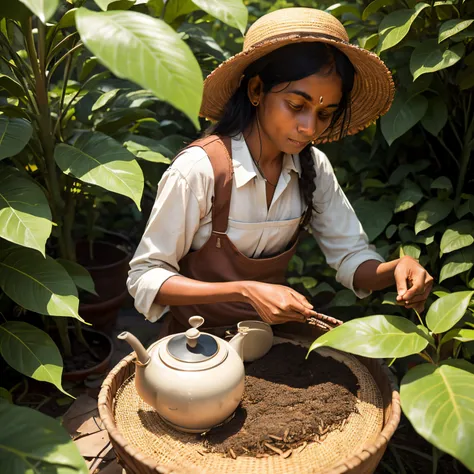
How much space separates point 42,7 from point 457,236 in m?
1.56

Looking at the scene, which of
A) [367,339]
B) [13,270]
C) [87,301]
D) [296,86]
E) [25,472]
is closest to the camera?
[25,472]

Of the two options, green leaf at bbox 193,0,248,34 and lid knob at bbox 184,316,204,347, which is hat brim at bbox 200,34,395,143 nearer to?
green leaf at bbox 193,0,248,34

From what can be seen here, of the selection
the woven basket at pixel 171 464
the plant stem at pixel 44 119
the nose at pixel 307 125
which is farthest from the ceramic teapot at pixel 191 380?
the plant stem at pixel 44 119

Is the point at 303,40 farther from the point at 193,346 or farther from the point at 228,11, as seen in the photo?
the point at 193,346

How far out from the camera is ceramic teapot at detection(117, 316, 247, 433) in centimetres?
128

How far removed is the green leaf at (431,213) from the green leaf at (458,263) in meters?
0.14

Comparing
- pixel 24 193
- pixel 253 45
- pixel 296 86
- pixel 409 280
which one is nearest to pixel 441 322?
pixel 409 280

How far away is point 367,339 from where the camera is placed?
1273 millimetres

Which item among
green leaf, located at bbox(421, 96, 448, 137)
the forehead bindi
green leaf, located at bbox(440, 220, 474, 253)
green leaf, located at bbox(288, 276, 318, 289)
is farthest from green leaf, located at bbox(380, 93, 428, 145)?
green leaf, located at bbox(288, 276, 318, 289)

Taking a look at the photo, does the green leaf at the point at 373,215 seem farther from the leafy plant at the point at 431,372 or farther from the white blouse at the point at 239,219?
the leafy plant at the point at 431,372

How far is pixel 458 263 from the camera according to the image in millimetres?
1992

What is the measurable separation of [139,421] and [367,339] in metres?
0.57

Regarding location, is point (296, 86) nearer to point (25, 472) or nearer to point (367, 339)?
point (367, 339)

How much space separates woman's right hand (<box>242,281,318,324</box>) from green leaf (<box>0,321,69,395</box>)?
0.66 m
